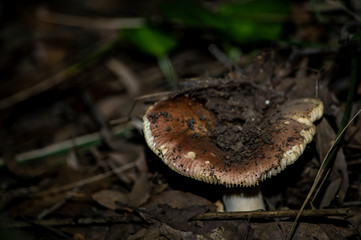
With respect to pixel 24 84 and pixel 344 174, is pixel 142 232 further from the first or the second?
pixel 24 84

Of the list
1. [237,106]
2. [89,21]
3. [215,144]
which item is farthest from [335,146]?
[89,21]

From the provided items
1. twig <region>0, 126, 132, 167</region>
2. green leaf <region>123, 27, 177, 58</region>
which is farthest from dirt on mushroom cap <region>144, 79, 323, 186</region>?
green leaf <region>123, 27, 177, 58</region>

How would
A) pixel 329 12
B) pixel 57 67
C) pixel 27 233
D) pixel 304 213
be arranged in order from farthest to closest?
pixel 57 67, pixel 329 12, pixel 27 233, pixel 304 213

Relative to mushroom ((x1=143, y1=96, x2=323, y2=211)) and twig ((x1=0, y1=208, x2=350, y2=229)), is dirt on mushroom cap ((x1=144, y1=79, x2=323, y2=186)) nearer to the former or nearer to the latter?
mushroom ((x1=143, y1=96, x2=323, y2=211))

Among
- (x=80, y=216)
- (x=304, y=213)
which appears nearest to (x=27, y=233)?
(x=80, y=216)

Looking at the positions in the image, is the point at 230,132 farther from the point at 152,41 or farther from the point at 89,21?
the point at 89,21

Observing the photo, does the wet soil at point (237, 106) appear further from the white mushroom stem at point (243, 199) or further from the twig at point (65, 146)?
the twig at point (65, 146)
